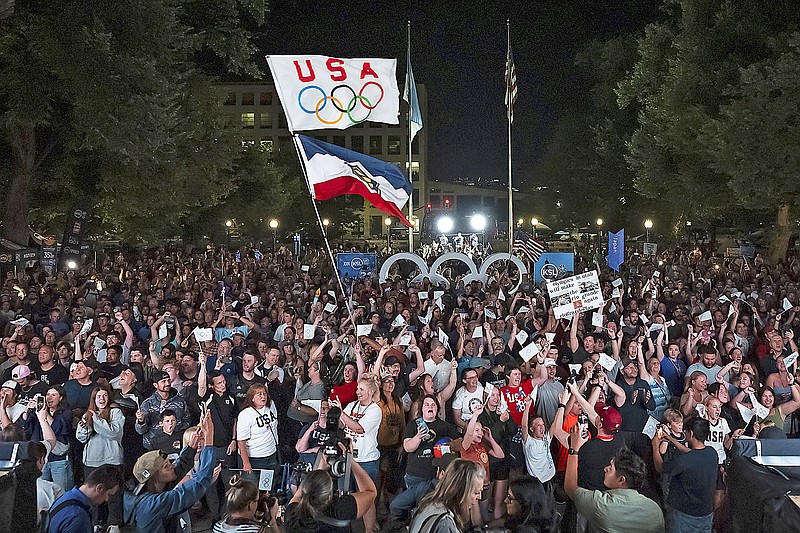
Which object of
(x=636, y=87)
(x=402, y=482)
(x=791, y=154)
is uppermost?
(x=636, y=87)

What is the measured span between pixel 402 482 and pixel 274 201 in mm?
32613

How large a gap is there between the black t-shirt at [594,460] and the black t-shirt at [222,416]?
3.29 m

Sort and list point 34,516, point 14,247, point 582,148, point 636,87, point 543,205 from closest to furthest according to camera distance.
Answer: point 34,516 < point 14,247 < point 636,87 < point 582,148 < point 543,205

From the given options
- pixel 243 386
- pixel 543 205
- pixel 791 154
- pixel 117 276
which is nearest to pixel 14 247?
pixel 117 276

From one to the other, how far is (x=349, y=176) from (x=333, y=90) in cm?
141

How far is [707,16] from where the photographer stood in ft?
74.7

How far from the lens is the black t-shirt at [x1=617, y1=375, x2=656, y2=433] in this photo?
7.30 m

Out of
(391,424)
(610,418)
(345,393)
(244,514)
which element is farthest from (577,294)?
(244,514)

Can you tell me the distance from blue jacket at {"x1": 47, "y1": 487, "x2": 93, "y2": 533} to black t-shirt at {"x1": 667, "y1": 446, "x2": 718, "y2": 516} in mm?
4170

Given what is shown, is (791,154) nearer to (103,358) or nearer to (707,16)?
(707,16)

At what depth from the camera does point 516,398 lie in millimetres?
7363

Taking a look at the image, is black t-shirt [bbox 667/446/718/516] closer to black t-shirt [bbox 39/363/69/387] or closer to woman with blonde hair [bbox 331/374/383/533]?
woman with blonde hair [bbox 331/374/383/533]

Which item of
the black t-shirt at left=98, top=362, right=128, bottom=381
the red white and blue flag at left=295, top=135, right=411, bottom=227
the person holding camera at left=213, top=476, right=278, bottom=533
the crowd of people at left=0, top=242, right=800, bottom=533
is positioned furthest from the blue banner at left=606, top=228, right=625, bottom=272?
the person holding camera at left=213, top=476, right=278, bottom=533

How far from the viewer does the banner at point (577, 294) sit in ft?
35.2
